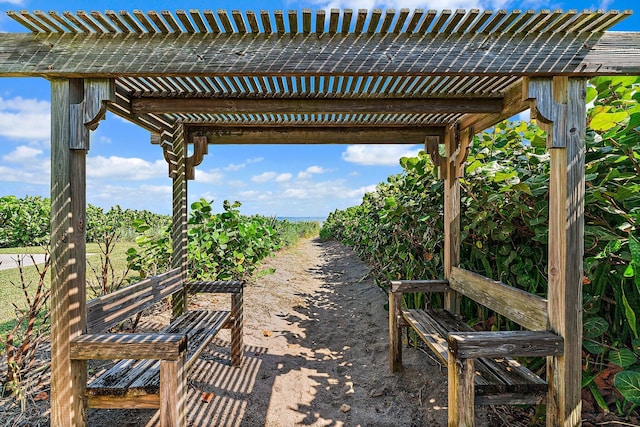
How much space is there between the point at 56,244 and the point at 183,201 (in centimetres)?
202

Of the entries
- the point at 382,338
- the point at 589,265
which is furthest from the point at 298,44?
the point at 382,338

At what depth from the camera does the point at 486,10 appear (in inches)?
84.6

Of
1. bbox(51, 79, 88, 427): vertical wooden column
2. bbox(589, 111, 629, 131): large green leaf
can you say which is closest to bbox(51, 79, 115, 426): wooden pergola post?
bbox(51, 79, 88, 427): vertical wooden column

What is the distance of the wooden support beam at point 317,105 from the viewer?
3166 millimetres

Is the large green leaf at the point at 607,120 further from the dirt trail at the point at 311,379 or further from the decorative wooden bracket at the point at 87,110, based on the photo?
the decorative wooden bracket at the point at 87,110

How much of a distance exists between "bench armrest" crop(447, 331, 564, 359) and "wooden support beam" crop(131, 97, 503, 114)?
184 centimetres

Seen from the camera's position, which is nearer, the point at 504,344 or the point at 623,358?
the point at 504,344

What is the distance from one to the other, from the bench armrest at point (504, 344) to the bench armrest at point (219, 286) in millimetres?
2529

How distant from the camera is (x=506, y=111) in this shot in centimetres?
309

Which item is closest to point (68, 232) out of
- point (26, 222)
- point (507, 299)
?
point (507, 299)

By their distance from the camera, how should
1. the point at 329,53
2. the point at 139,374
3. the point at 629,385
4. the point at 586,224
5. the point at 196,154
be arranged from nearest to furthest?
1. the point at 629,385
2. the point at 329,53
3. the point at 139,374
4. the point at 586,224
5. the point at 196,154

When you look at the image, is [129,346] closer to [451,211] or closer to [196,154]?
[196,154]

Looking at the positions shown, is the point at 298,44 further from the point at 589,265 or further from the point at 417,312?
the point at 417,312

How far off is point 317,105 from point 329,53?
3.04ft
